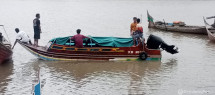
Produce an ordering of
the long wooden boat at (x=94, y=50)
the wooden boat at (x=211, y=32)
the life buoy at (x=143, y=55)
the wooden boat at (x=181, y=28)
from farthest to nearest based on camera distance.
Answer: the wooden boat at (x=181, y=28) → the wooden boat at (x=211, y=32) → the life buoy at (x=143, y=55) → the long wooden boat at (x=94, y=50)

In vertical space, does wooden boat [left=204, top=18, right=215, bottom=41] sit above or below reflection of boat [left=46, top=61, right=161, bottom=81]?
above

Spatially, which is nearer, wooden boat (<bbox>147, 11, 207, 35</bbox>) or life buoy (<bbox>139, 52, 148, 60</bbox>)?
life buoy (<bbox>139, 52, 148, 60</bbox>)

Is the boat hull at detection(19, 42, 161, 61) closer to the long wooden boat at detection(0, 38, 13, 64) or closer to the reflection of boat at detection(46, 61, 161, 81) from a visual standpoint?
the reflection of boat at detection(46, 61, 161, 81)

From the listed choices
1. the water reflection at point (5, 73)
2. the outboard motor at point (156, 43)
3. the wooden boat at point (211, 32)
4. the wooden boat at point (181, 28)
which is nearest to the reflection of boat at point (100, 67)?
the outboard motor at point (156, 43)

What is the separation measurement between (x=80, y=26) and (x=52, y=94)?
62.3 feet

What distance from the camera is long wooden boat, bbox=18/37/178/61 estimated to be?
14.3 meters

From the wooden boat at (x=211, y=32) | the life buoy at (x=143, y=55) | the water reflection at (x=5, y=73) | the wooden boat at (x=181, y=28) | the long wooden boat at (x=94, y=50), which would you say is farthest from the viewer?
the wooden boat at (x=181, y=28)

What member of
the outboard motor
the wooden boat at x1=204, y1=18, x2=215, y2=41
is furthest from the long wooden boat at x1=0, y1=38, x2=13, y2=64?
the wooden boat at x1=204, y1=18, x2=215, y2=41

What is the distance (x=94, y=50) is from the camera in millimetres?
14461

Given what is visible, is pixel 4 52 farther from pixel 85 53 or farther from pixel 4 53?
pixel 85 53

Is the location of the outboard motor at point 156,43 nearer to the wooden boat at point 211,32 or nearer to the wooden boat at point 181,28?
the wooden boat at point 211,32

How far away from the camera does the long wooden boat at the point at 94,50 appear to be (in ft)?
46.9

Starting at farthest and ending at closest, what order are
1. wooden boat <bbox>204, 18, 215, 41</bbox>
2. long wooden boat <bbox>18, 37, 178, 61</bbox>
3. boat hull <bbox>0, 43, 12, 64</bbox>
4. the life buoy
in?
wooden boat <bbox>204, 18, 215, 41</bbox> < the life buoy < long wooden boat <bbox>18, 37, 178, 61</bbox> < boat hull <bbox>0, 43, 12, 64</bbox>

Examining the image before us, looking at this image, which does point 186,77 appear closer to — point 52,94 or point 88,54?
point 88,54
